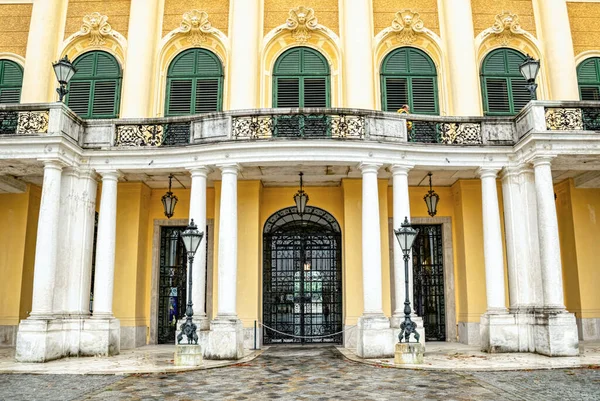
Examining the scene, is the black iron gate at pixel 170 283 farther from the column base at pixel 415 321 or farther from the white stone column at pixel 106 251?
the column base at pixel 415 321

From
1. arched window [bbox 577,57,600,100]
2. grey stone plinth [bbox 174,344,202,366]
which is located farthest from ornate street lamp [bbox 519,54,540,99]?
grey stone plinth [bbox 174,344,202,366]

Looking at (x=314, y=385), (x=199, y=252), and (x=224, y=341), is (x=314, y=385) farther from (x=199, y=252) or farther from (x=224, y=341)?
(x=199, y=252)

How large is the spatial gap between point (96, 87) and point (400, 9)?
10.4 m

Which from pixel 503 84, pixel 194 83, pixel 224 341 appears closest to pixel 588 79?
pixel 503 84

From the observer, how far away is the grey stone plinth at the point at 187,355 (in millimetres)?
11984

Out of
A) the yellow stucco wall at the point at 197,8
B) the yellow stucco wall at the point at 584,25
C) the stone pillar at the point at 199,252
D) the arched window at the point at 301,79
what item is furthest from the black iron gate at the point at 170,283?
the yellow stucco wall at the point at 584,25

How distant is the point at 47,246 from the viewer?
13625 millimetres

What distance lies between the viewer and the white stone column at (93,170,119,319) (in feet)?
47.6

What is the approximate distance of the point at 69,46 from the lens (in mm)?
18219

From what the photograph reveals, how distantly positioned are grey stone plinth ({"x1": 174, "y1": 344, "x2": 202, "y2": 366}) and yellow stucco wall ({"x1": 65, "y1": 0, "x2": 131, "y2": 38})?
11301mm

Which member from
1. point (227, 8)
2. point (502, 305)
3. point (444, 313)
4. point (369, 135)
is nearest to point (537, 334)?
point (502, 305)

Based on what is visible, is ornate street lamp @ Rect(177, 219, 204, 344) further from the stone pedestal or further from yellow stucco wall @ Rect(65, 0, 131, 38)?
yellow stucco wall @ Rect(65, 0, 131, 38)

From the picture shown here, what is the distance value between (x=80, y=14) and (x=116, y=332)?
10.8 meters

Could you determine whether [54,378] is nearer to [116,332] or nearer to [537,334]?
[116,332]
